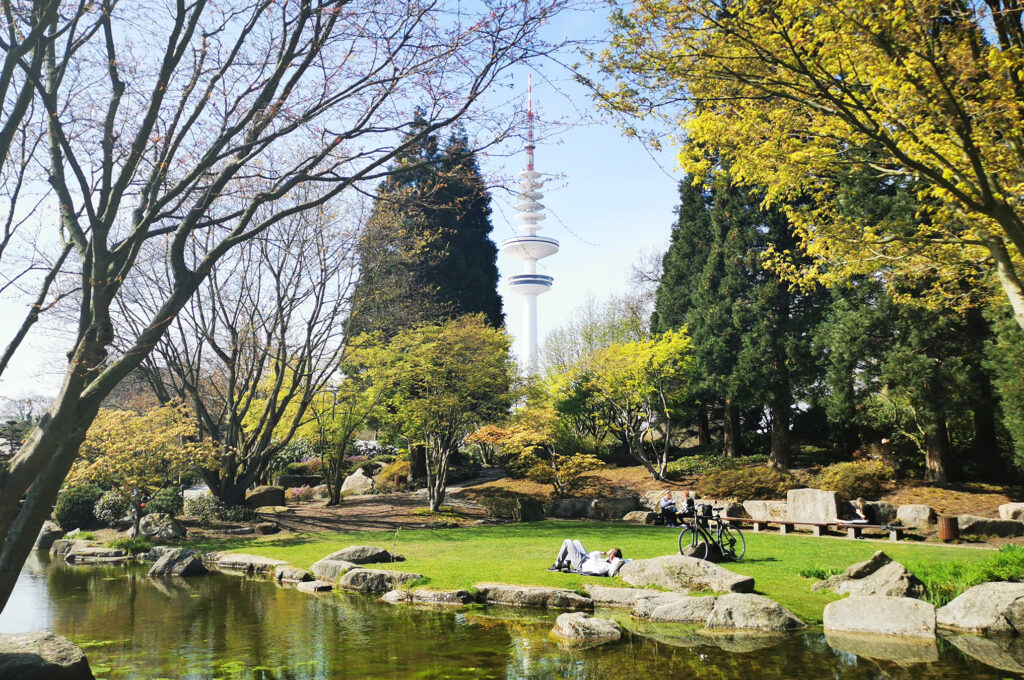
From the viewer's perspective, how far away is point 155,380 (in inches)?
850

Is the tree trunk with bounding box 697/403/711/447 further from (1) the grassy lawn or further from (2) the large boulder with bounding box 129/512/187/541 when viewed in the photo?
(2) the large boulder with bounding box 129/512/187/541

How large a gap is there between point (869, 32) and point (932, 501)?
15712mm

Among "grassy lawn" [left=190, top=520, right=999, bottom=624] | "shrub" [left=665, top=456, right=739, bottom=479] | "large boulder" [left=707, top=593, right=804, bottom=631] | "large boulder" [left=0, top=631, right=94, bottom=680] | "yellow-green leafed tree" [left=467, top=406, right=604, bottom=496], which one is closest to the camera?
"large boulder" [left=0, top=631, right=94, bottom=680]

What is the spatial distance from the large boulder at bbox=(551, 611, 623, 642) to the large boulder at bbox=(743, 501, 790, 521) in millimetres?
13473

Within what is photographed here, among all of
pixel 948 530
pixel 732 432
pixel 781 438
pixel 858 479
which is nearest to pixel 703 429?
pixel 732 432

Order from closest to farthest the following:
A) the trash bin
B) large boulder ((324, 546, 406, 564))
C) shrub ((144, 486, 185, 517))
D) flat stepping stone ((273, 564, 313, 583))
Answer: flat stepping stone ((273, 564, 313, 583)) < large boulder ((324, 546, 406, 564)) < the trash bin < shrub ((144, 486, 185, 517))

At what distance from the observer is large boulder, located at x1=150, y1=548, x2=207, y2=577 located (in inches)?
520

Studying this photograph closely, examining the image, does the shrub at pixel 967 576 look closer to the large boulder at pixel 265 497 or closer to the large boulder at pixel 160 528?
the large boulder at pixel 160 528

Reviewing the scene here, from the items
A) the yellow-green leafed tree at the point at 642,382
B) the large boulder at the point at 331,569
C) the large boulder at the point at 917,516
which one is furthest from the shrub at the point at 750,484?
the large boulder at the point at 331,569

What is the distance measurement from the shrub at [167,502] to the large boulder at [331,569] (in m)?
11.4

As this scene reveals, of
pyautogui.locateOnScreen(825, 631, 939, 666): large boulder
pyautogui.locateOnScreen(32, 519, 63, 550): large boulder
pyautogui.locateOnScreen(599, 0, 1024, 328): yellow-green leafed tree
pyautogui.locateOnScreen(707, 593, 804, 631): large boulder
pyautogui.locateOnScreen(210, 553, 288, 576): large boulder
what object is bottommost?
pyautogui.locateOnScreen(32, 519, 63, 550): large boulder

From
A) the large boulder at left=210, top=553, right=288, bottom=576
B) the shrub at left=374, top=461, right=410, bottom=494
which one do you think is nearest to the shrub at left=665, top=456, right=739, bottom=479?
the shrub at left=374, top=461, right=410, bottom=494

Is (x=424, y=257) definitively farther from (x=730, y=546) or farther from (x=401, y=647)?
(x=401, y=647)

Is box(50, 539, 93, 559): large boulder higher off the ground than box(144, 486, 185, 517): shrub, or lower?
lower
